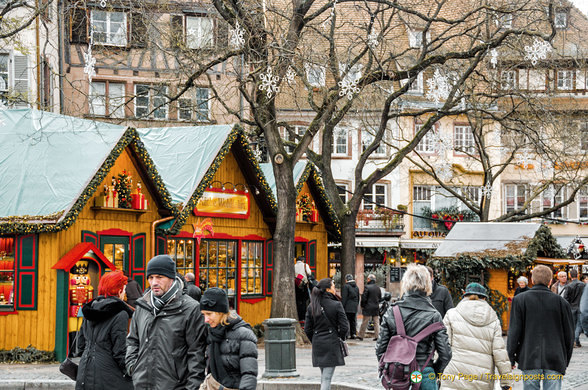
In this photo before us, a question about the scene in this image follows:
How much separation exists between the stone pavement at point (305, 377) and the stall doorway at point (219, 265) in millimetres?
4192

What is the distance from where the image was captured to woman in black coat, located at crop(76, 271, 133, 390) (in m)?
7.76

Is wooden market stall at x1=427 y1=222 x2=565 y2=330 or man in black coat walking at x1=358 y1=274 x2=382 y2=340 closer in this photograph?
wooden market stall at x1=427 y1=222 x2=565 y2=330

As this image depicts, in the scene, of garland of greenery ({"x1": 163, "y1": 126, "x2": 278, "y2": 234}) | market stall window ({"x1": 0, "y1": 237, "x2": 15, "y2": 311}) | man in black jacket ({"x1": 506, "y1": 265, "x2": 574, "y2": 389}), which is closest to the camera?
man in black jacket ({"x1": 506, "y1": 265, "x2": 574, "y2": 389})

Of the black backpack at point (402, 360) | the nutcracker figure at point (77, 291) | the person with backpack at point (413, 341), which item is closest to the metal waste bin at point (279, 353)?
the nutcracker figure at point (77, 291)

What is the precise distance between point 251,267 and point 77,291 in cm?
662

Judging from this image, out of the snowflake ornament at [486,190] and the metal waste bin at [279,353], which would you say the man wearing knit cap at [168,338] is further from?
the snowflake ornament at [486,190]

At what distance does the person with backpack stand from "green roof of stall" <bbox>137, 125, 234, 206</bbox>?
42.5 ft

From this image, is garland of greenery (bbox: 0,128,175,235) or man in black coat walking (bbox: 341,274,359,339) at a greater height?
garland of greenery (bbox: 0,128,175,235)

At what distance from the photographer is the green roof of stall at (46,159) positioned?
18.1m

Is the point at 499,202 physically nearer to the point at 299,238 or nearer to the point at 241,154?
the point at 299,238

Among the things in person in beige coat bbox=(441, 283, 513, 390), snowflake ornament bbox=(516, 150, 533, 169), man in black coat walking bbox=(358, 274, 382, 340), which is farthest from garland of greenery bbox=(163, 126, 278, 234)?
person in beige coat bbox=(441, 283, 513, 390)

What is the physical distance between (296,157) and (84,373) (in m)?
13.0

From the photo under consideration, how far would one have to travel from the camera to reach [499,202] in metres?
46.9

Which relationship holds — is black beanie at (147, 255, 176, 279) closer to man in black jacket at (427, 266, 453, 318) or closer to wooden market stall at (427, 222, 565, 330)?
man in black jacket at (427, 266, 453, 318)
